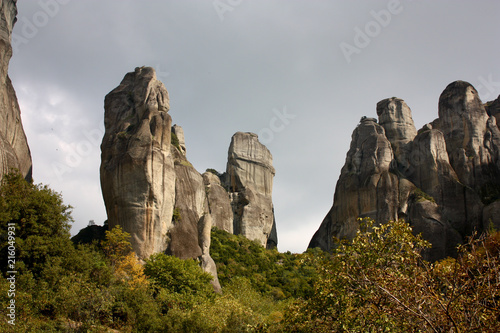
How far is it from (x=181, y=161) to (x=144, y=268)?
12920mm

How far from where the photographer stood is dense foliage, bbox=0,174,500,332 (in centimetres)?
973

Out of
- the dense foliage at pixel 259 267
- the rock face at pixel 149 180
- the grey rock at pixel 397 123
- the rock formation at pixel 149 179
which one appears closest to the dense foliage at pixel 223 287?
the dense foliage at pixel 259 267

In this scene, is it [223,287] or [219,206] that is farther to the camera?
[219,206]

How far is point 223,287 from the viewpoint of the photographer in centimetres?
3662

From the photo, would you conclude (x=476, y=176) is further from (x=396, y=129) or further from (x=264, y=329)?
(x=264, y=329)

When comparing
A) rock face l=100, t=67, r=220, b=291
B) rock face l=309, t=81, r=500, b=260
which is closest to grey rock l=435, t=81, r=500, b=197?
rock face l=309, t=81, r=500, b=260

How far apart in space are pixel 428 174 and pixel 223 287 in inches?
998

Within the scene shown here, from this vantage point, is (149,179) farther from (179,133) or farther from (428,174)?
(428,174)

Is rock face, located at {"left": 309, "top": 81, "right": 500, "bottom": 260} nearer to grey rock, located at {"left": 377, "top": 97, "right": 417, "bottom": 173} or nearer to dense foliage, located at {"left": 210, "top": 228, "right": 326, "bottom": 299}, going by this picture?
grey rock, located at {"left": 377, "top": 97, "right": 417, "bottom": 173}

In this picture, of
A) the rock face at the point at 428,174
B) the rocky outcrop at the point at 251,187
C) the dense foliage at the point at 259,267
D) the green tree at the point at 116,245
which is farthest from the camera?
the rocky outcrop at the point at 251,187

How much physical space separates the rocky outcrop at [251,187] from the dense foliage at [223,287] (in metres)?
16.4

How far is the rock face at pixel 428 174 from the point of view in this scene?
46.2 m

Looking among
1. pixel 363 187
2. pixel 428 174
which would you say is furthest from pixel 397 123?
pixel 363 187

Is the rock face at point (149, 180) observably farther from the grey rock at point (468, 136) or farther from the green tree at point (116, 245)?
the grey rock at point (468, 136)
